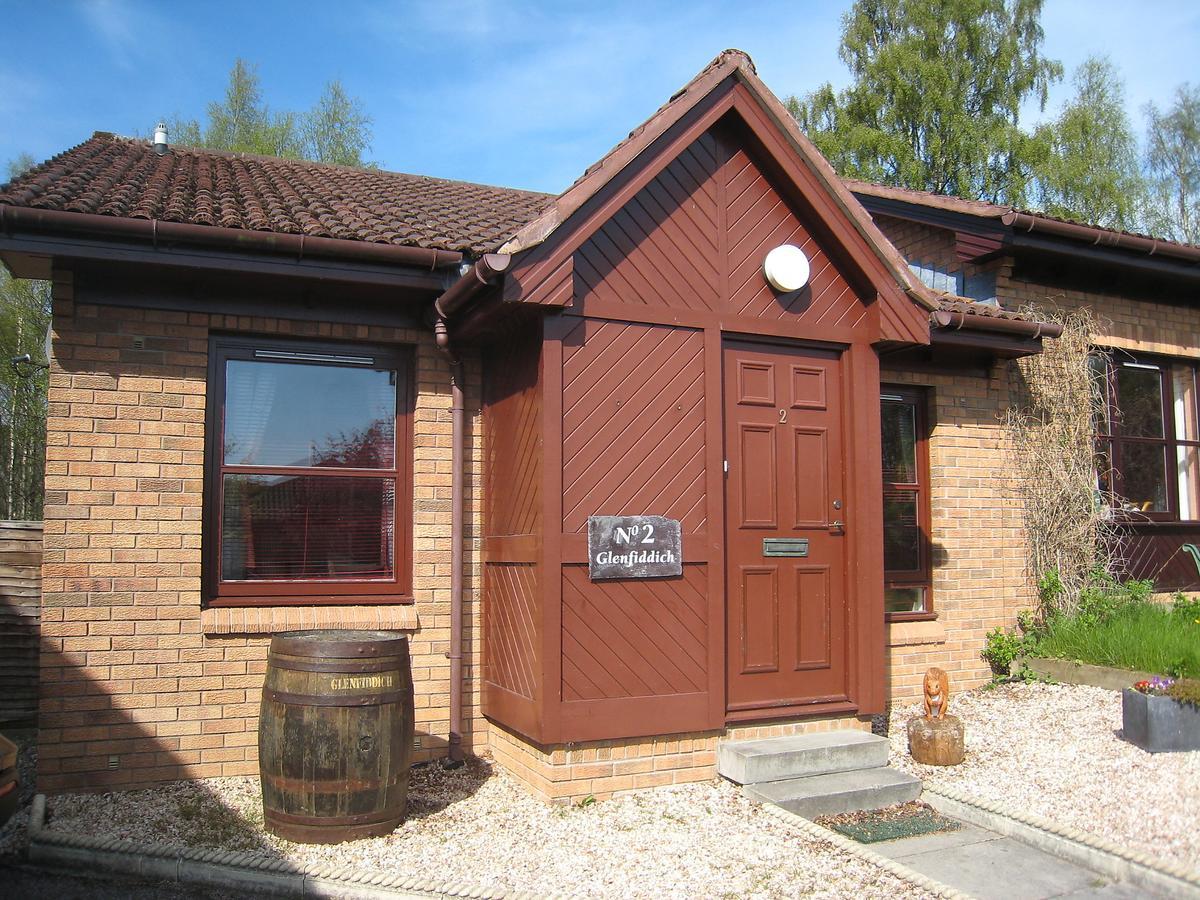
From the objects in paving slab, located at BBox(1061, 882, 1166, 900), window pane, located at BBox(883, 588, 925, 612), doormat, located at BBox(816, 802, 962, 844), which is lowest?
paving slab, located at BBox(1061, 882, 1166, 900)

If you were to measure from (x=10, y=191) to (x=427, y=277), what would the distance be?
2475mm

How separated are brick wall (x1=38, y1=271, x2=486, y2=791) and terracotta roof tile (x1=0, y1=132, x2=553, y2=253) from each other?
2.14 feet

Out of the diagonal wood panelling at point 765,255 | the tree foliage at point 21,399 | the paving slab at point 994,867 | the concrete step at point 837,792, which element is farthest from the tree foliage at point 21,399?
the paving slab at point 994,867

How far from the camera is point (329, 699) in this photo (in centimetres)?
515

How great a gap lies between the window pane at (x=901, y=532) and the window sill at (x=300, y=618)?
13.7 ft

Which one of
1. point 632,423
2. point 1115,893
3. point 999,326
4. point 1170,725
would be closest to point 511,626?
point 632,423

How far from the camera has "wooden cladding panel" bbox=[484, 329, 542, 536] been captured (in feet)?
20.0

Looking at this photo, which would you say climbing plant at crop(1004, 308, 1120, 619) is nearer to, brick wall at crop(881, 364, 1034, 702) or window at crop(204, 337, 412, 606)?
brick wall at crop(881, 364, 1034, 702)

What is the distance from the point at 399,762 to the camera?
529 cm

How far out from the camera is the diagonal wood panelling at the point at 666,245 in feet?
20.5

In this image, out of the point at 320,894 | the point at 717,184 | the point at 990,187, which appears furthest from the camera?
the point at 990,187

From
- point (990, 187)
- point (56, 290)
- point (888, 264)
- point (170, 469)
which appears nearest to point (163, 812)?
point (170, 469)

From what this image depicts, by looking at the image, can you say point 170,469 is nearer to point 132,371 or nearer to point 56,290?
point 132,371

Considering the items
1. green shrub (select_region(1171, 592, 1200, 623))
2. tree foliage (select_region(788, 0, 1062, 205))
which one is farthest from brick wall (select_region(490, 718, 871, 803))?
tree foliage (select_region(788, 0, 1062, 205))
